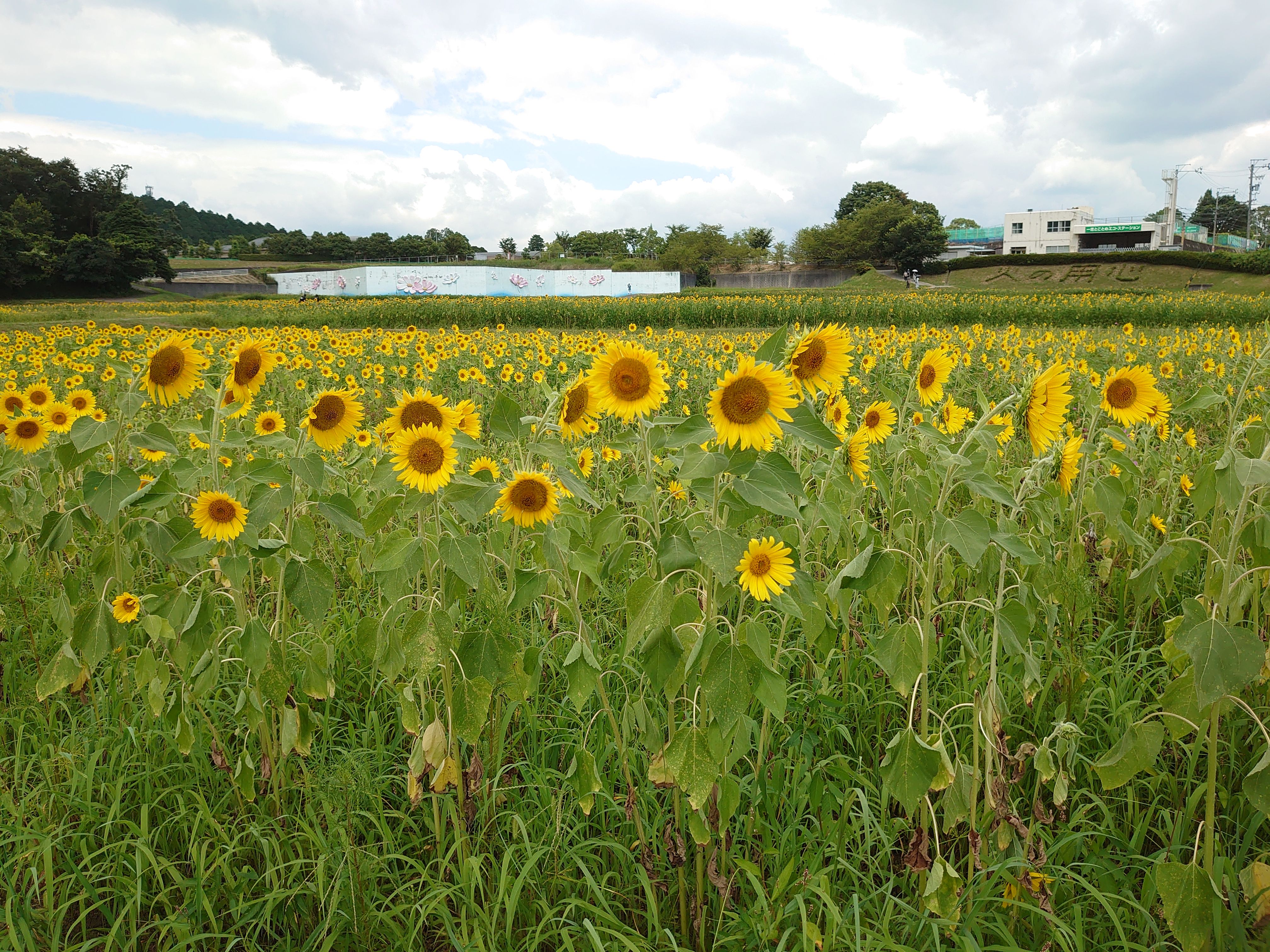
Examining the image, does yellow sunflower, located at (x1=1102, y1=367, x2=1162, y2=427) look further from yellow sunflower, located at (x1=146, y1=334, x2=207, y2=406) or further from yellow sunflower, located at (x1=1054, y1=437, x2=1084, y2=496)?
yellow sunflower, located at (x1=146, y1=334, x2=207, y2=406)

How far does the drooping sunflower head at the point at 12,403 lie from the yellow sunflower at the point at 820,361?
2554 millimetres

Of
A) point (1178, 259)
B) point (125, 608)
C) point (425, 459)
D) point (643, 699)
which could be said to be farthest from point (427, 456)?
point (1178, 259)

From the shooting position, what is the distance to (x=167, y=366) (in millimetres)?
2033

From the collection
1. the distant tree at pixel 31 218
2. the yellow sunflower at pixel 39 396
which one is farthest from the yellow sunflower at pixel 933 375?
the distant tree at pixel 31 218

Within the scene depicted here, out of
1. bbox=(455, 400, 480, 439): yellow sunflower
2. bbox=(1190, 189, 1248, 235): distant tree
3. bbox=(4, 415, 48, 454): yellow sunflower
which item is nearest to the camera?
bbox=(455, 400, 480, 439): yellow sunflower

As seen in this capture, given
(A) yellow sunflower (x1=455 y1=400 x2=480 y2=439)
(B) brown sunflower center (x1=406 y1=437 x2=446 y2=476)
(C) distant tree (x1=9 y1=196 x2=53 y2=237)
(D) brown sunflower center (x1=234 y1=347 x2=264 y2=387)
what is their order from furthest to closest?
1. (C) distant tree (x1=9 y1=196 x2=53 y2=237)
2. (D) brown sunflower center (x1=234 y1=347 x2=264 y2=387)
3. (A) yellow sunflower (x1=455 y1=400 x2=480 y2=439)
4. (B) brown sunflower center (x1=406 y1=437 x2=446 y2=476)

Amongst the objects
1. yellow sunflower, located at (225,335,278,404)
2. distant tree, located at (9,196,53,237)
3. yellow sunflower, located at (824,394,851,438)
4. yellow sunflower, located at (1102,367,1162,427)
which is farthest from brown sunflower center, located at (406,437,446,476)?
distant tree, located at (9,196,53,237)

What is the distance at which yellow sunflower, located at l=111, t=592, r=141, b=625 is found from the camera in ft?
7.02

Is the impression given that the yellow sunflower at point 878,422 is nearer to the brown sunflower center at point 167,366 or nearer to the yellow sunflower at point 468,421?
the yellow sunflower at point 468,421

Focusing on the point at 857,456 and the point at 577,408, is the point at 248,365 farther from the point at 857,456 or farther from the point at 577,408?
the point at 857,456

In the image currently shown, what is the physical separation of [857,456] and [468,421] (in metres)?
1.21

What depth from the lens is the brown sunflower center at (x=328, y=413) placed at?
1829mm

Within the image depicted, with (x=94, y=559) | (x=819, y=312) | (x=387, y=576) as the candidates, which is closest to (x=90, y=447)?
(x=94, y=559)

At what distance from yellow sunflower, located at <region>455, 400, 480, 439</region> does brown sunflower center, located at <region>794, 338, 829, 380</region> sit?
0.76 m
